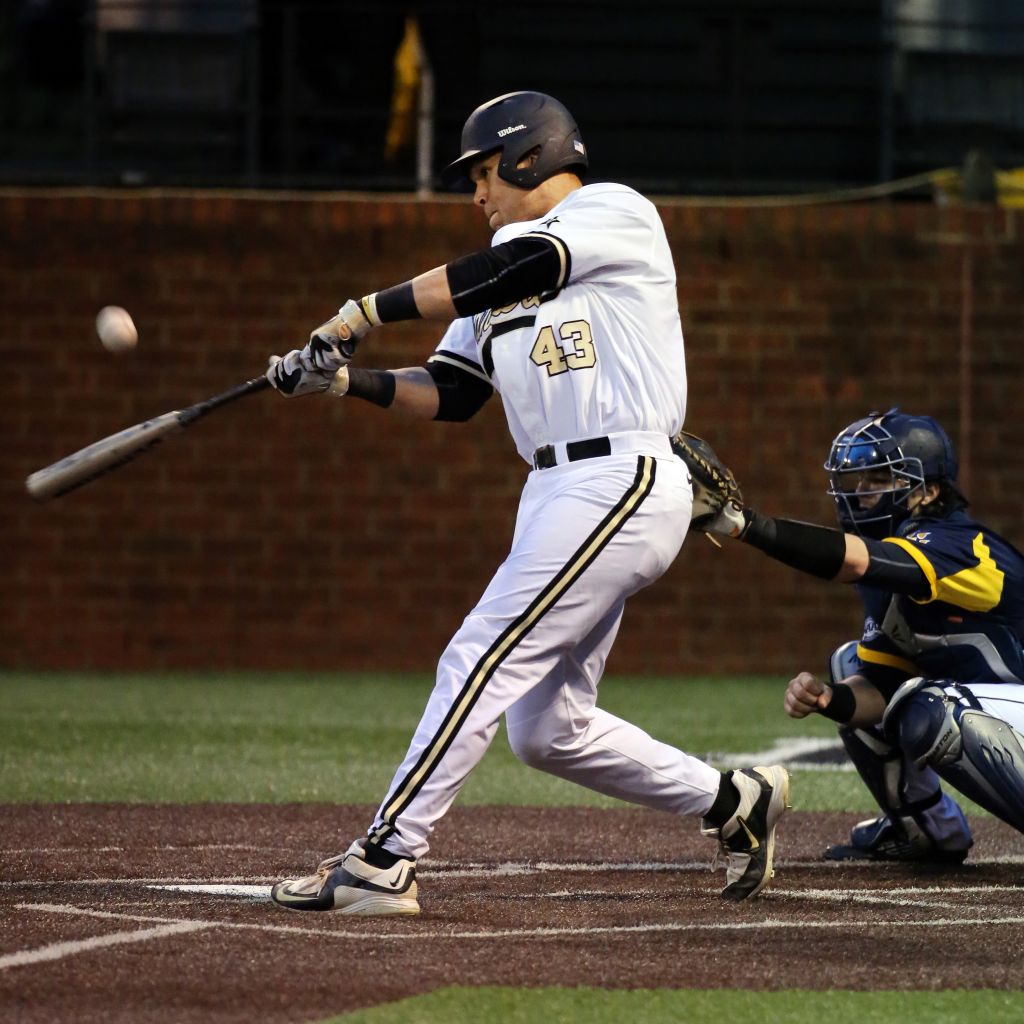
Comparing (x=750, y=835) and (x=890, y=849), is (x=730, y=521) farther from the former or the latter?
(x=890, y=849)

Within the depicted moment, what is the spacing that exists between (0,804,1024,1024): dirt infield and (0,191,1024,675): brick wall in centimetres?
547

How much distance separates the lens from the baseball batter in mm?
4734

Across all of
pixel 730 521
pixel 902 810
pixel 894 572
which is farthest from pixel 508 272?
pixel 902 810

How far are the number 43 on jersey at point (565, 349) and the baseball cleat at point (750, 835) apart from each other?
49.1 inches

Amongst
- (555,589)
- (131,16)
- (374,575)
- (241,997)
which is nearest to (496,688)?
(555,589)

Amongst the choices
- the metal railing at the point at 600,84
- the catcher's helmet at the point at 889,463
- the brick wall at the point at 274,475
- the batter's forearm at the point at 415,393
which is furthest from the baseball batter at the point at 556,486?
the metal railing at the point at 600,84

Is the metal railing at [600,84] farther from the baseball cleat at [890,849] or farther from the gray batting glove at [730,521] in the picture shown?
the gray batting glove at [730,521]

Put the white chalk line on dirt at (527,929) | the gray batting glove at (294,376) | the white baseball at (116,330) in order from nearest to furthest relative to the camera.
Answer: the white chalk line on dirt at (527,929) < the gray batting glove at (294,376) < the white baseball at (116,330)

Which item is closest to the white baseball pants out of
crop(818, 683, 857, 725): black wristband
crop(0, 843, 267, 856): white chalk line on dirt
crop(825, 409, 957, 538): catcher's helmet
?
crop(818, 683, 857, 725): black wristband

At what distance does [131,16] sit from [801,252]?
5313 millimetres

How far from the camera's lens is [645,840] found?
6.40m

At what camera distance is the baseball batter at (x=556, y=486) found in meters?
4.73

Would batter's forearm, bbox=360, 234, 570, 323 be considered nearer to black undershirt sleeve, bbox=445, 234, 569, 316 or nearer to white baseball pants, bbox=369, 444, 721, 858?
black undershirt sleeve, bbox=445, 234, 569, 316

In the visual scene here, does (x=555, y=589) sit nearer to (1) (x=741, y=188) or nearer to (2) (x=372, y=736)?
(2) (x=372, y=736)
